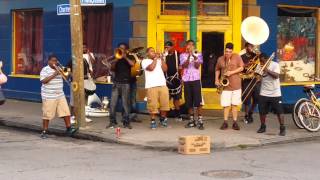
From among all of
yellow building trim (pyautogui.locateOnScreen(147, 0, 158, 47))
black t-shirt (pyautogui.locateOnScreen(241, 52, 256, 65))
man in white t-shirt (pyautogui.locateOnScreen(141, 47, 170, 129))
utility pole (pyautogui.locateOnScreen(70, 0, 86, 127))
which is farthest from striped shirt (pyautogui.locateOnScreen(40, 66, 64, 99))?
black t-shirt (pyautogui.locateOnScreen(241, 52, 256, 65))

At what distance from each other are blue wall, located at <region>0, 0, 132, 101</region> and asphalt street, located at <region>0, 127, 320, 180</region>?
4371 millimetres

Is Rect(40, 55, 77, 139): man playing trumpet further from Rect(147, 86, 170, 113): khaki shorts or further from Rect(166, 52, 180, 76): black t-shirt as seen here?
Rect(166, 52, 180, 76): black t-shirt

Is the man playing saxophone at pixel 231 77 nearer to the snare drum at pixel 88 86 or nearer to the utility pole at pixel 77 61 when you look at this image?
the utility pole at pixel 77 61

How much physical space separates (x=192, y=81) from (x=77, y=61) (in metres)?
2.52

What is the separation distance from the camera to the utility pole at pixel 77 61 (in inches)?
510

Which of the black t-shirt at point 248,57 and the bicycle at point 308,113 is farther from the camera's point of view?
the black t-shirt at point 248,57

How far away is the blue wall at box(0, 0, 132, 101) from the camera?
15672 mm

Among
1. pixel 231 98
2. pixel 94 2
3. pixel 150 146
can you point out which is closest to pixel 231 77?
pixel 231 98

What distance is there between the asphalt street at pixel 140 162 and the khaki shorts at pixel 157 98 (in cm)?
157

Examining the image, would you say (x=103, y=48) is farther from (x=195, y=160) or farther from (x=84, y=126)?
(x=195, y=160)

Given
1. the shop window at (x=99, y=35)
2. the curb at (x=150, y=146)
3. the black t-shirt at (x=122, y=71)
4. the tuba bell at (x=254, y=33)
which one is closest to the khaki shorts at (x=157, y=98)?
the black t-shirt at (x=122, y=71)

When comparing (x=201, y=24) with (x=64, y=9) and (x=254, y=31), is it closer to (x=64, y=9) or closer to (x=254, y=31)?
(x=254, y=31)

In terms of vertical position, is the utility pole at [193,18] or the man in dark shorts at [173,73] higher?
the utility pole at [193,18]

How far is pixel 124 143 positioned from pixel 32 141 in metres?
1.90
